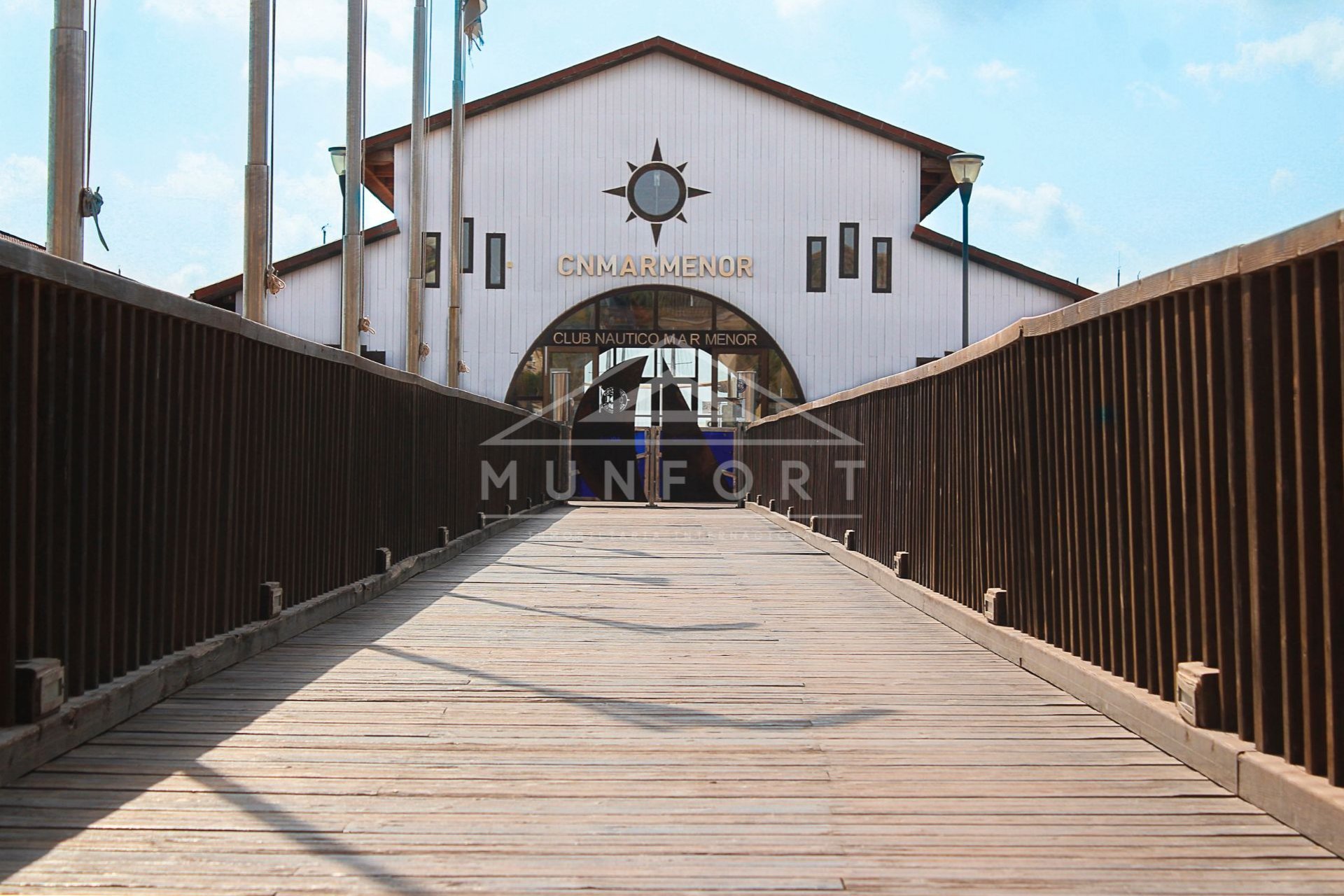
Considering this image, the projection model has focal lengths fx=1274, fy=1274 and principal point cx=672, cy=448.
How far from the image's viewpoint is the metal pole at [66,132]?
7039 millimetres

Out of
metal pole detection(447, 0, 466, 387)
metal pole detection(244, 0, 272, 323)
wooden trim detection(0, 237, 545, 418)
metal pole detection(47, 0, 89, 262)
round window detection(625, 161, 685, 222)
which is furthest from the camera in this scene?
round window detection(625, 161, 685, 222)

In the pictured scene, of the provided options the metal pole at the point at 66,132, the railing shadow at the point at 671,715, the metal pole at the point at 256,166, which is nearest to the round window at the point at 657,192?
the metal pole at the point at 256,166

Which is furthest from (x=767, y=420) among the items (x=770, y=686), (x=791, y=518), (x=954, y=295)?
(x=770, y=686)

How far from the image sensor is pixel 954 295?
30.3 metres

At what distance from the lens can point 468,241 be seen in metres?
30.2

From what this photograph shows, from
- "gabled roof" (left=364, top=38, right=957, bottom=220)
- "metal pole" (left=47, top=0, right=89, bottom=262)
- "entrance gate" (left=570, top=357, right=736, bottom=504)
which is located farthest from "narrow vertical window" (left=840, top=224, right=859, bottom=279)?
"metal pole" (left=47, top=0, right=89, bottom=262)

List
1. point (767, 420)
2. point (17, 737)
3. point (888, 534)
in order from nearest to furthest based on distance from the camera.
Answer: point (17, 737) < point (888, 534) < point (767, 420)

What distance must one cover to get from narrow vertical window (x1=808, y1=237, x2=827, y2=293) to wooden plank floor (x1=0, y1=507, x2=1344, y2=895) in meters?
24.6

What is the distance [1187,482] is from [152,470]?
12.6ft

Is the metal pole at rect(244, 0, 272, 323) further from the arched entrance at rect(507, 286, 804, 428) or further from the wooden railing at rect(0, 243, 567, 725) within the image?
the arched entrance at rect(507, 286, 804, 428)

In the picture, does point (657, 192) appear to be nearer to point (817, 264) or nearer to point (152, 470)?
point (817, 264)

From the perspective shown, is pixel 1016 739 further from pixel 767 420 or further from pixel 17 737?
pixel 767 420

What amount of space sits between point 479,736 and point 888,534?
593cm

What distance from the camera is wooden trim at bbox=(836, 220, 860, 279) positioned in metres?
30.5
